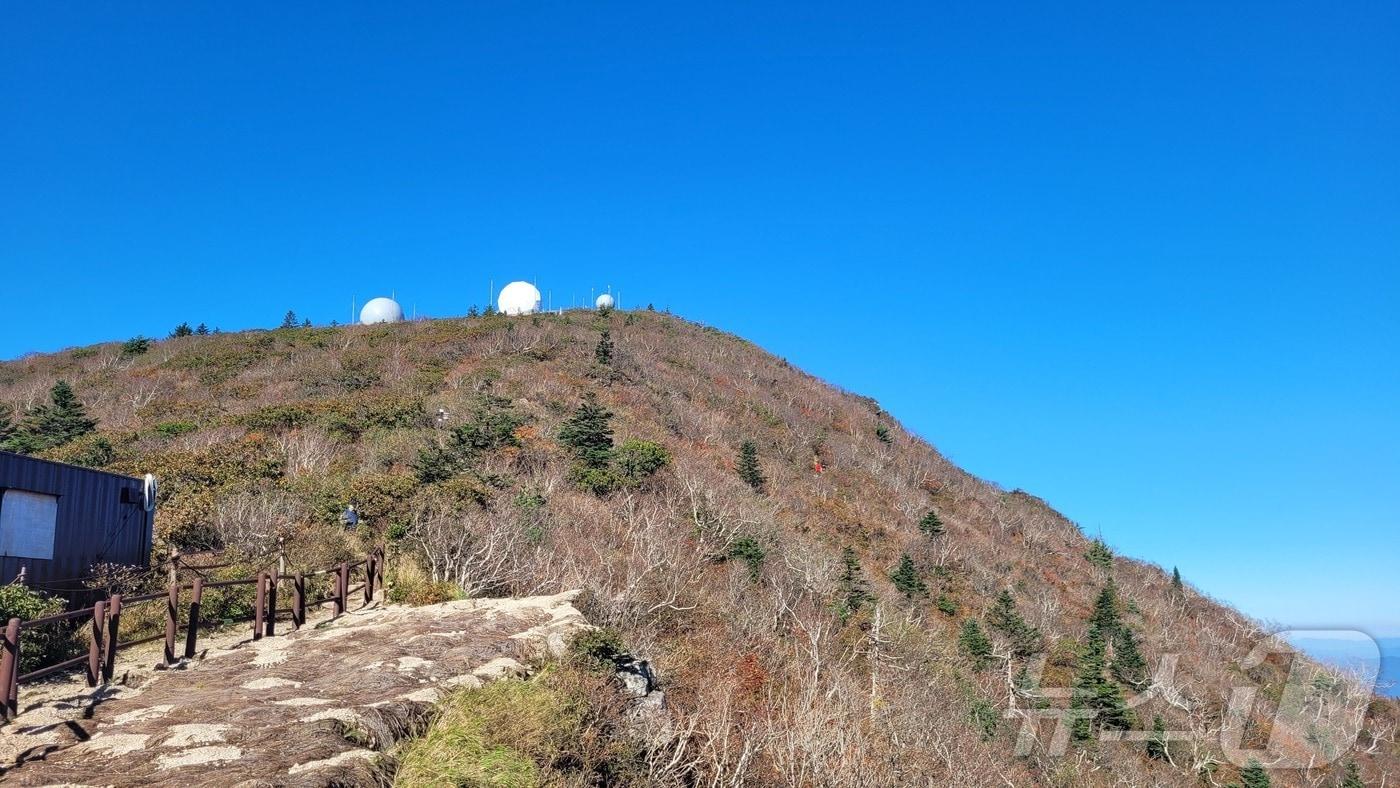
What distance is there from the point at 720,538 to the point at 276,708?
19437mm

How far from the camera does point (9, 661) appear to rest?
727cm

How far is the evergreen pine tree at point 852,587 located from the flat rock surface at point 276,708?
1758cm

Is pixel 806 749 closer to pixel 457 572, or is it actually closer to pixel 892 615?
pixel 457 572

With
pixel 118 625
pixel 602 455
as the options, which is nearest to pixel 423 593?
pixel 118 625

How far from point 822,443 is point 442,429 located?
2394 cm

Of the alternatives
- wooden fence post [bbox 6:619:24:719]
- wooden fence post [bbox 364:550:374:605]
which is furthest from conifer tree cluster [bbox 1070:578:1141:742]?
wooden fence post [bbox 6:619:24:719]

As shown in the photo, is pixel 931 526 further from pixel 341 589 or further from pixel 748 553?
pixel 341 589

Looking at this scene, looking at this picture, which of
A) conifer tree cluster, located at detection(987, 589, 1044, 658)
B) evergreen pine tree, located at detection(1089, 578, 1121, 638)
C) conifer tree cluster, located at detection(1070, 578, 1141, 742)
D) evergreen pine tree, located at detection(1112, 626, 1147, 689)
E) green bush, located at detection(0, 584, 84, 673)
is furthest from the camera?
evergreen pine tree, located at detection(1089, 578, 1121, 638)

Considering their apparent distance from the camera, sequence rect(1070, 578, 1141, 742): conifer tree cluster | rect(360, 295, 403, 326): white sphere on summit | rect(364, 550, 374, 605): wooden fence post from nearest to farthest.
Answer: rect(364, 550, 374, 605): wooden fence post
rect(1070, 578, 1141, 742): conifer tree cluster
rect(360, 295, 403, 326): white sphere on summit

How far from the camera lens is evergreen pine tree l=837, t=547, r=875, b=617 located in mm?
27891

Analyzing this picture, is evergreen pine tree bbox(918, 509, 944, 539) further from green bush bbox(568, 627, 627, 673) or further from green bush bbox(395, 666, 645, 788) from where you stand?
green bush bbox(395, 666, 645, 788)

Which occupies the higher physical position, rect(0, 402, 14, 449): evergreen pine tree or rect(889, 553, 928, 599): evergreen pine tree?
rect(0, 402, 14, 449): evergreen pine tree

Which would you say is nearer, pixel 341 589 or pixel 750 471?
pixel 341 589

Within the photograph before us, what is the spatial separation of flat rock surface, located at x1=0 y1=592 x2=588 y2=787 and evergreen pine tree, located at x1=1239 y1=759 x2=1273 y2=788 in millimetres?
25143
